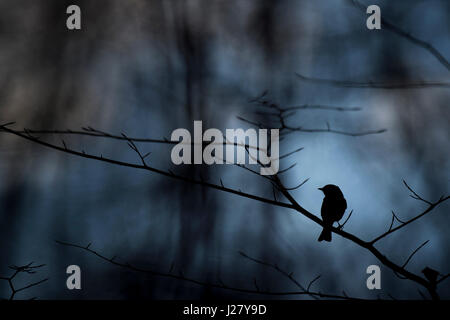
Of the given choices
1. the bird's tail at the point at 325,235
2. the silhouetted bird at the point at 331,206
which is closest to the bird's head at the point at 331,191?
the silhouetted bird at the point at 331,206

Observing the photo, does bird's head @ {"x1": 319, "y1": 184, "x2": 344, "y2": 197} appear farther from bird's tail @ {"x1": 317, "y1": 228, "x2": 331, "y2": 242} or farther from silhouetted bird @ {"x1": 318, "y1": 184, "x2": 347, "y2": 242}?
bird's tail @ {"x1": 317, "y1": 228, "x2": 331, "y2": 242}

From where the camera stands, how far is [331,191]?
5.41 ft

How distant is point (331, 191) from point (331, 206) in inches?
2.9

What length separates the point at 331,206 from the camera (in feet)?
5.24

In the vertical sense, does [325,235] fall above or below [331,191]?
below

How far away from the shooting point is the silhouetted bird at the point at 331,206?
1.57 metres

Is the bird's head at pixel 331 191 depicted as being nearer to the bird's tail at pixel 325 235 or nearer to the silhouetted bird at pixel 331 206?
the silhouetted bird at pixel 331 206

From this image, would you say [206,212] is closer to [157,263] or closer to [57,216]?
[157,263]

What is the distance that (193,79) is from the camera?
245cm

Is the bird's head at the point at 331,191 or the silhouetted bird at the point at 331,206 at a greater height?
the bird's head at the point at 331,191

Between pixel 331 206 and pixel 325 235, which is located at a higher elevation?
pixel 331 206

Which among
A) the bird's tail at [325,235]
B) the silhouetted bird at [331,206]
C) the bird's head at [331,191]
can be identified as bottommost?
the bird's tail at [325,235]
